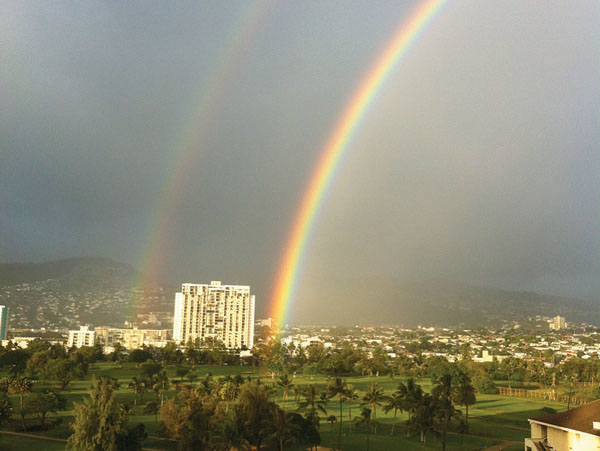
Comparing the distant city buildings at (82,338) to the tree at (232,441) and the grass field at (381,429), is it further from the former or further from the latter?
the tree at (232,441)

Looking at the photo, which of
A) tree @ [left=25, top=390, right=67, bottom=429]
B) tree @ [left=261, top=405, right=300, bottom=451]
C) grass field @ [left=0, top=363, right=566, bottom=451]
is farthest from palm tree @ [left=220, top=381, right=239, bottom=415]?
tree @ [left=261, top=405, right=300, bottom=451]

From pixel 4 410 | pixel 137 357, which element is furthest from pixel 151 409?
pixel 137 357

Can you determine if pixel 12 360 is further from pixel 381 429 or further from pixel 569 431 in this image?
pixel 569 431

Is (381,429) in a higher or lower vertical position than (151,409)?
lower

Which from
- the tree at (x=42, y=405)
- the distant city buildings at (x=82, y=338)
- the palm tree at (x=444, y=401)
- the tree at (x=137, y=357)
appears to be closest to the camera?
the palm tree at (x=444, y=401)

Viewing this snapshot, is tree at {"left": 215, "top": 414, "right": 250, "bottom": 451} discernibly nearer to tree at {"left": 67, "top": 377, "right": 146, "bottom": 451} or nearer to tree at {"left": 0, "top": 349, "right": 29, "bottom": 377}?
tree at {"left": 67, "top": 377, "right": 146, "bottom": 451}

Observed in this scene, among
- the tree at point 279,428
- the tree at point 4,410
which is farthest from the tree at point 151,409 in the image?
the tree at point 279,428

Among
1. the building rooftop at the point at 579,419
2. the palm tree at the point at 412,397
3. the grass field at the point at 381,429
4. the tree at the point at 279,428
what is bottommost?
the grass field at the point at 381,429

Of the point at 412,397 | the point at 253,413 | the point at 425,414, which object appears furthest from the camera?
the point at 412,397
